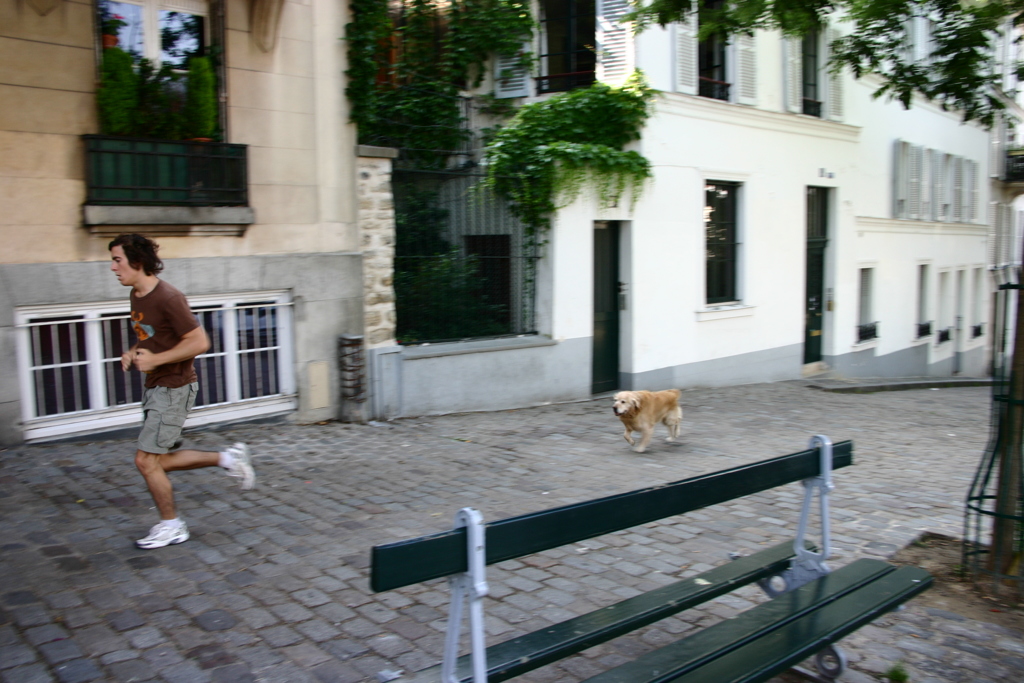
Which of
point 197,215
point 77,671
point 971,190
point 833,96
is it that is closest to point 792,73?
point 833,96

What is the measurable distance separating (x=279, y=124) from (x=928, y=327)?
1774 cm

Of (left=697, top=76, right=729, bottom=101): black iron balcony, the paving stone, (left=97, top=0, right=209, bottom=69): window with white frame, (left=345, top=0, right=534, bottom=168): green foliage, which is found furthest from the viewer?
(left=697, top=76, right=729, bottom=101): black iron balcony

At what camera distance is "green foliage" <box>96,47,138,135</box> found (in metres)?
6.95

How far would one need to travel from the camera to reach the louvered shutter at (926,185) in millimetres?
19594

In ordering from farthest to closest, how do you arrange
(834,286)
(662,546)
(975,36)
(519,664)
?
(834,286)
(975,36)
(662,546)
(519,664)

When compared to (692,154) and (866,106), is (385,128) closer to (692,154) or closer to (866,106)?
(692,154)

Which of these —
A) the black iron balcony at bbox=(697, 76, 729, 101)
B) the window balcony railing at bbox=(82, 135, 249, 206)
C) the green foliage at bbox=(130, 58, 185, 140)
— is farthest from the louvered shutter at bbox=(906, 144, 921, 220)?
the green foliage at bbox=(130, 58, 185, 140)

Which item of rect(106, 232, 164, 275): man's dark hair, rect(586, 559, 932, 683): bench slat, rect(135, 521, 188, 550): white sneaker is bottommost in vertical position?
rect(135, 521, 188, 550): white sneaker

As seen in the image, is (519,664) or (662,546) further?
(662,546)

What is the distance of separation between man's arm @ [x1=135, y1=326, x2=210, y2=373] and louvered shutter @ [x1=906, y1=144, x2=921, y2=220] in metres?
18.0

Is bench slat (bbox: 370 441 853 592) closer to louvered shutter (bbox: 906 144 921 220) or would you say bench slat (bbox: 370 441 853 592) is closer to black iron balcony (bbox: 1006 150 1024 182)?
louvered shutter (bbox: 906 144 921 220)

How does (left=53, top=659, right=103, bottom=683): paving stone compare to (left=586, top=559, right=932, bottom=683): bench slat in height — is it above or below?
below

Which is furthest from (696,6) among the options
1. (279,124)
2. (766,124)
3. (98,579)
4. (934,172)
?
(934,172)

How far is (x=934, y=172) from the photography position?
2066cm
